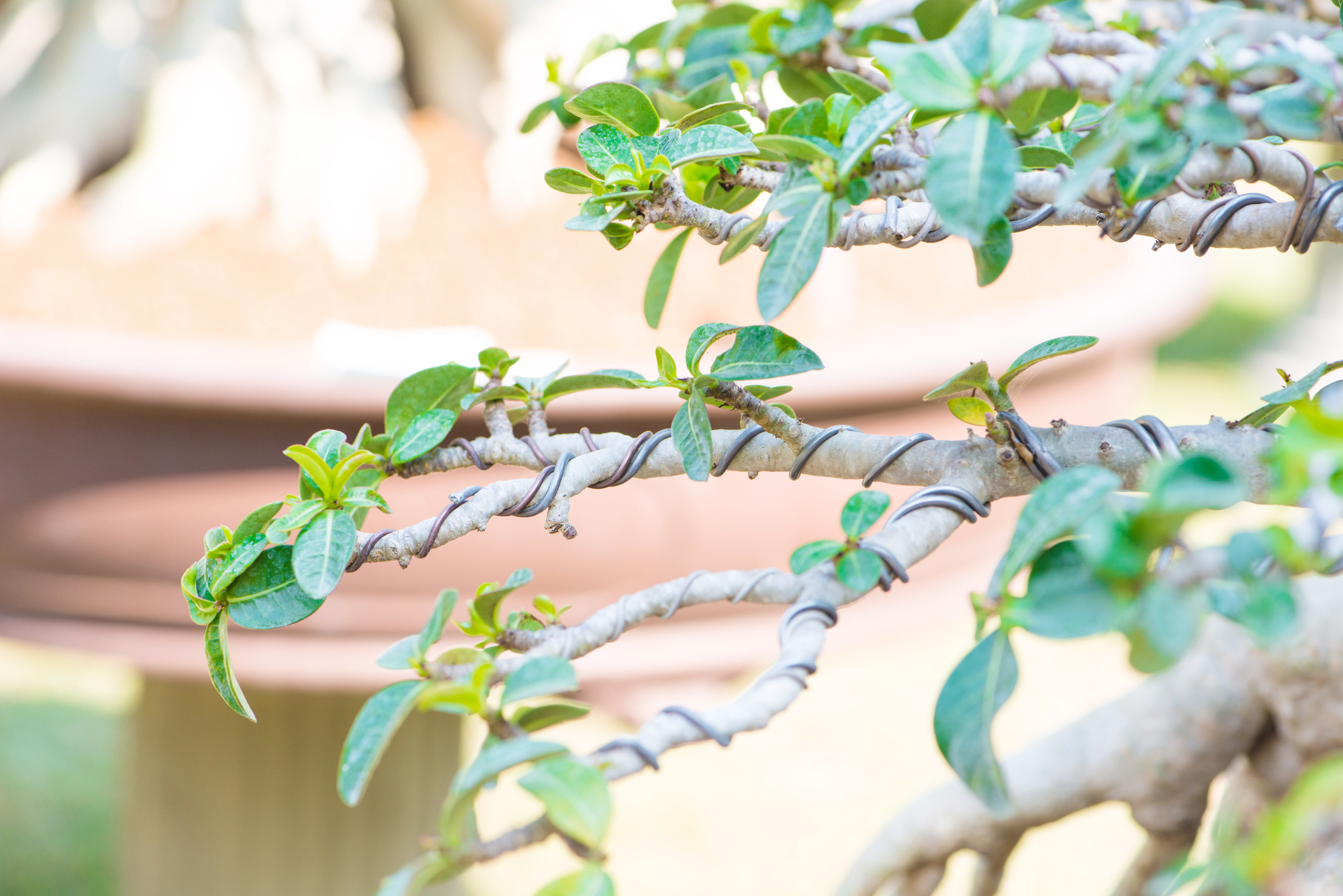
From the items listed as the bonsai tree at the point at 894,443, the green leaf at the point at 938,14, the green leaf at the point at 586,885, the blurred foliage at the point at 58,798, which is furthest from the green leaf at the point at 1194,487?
the blurred foliage at the point at 58,798

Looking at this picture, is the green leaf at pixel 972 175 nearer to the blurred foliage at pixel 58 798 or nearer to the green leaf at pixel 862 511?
the green leaf at pixel 862 511

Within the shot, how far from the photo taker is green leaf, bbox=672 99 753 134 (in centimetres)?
25

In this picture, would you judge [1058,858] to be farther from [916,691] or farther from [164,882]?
[164,882]

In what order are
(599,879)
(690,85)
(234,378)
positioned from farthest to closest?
(234,378) → (690,85) → (599,879)

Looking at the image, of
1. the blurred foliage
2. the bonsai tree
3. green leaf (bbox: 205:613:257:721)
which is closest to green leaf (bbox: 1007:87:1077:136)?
the bonsai tree

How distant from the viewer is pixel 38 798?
122 cm

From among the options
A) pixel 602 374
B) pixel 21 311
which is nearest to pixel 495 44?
pixel 21 311

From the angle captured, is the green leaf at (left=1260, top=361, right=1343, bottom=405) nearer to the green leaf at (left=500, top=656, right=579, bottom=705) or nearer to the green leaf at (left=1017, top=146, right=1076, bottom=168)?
the green leaf at (left=1017, top=146, right=1076, bottom=168)

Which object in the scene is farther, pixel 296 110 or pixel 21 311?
pixel 296 110

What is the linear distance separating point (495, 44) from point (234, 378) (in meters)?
0.56

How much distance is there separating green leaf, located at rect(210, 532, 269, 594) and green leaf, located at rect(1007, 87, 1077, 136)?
190 millimetres

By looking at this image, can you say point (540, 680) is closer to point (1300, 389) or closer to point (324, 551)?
point (324, 551)

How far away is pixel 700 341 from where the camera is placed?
0.26m

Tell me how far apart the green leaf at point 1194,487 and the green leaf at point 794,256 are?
7 cm
